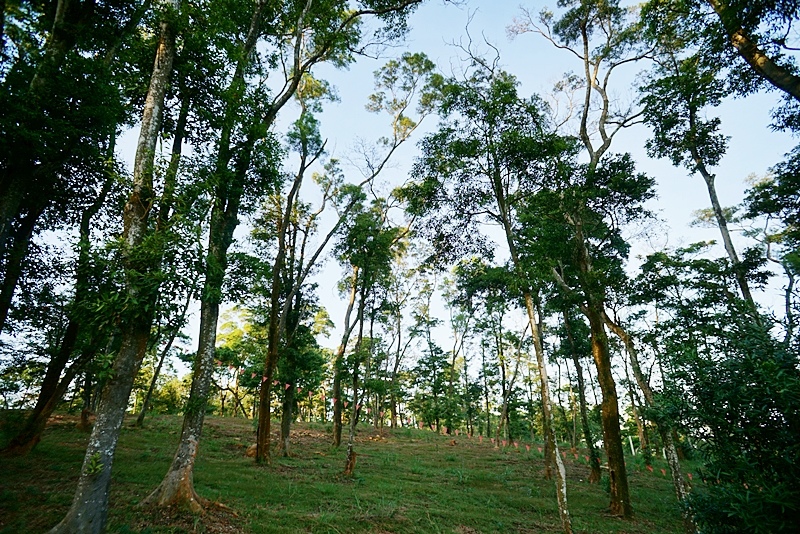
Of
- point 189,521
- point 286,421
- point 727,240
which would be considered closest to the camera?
point 189,521

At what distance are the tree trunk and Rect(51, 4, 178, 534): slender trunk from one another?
11.2 meters

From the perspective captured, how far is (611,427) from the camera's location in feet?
34.9

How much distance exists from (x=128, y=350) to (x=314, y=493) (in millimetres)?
6357

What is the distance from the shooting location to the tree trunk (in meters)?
10.5

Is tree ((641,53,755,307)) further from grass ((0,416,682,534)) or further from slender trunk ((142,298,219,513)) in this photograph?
slender trunk ((142,298,219,513))

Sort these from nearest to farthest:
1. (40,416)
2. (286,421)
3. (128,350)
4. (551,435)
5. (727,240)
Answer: (128,350), (40,416), (551,435), (727,240), (286,421)

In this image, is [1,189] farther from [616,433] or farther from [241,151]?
[616,433]

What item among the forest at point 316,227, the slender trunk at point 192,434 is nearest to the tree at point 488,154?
the forest at point 316,227

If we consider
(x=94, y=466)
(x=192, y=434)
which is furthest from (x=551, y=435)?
(x=94, y=466)

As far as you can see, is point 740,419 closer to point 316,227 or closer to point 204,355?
point 204,355

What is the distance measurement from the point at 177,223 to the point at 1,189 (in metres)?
4.18

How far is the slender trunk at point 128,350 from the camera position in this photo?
507 cm

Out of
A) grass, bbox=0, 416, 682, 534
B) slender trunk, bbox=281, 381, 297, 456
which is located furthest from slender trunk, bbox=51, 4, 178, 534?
slender trunk, bbox=281, 381, 297, 456

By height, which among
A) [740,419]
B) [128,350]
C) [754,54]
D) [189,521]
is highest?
[754,54]
